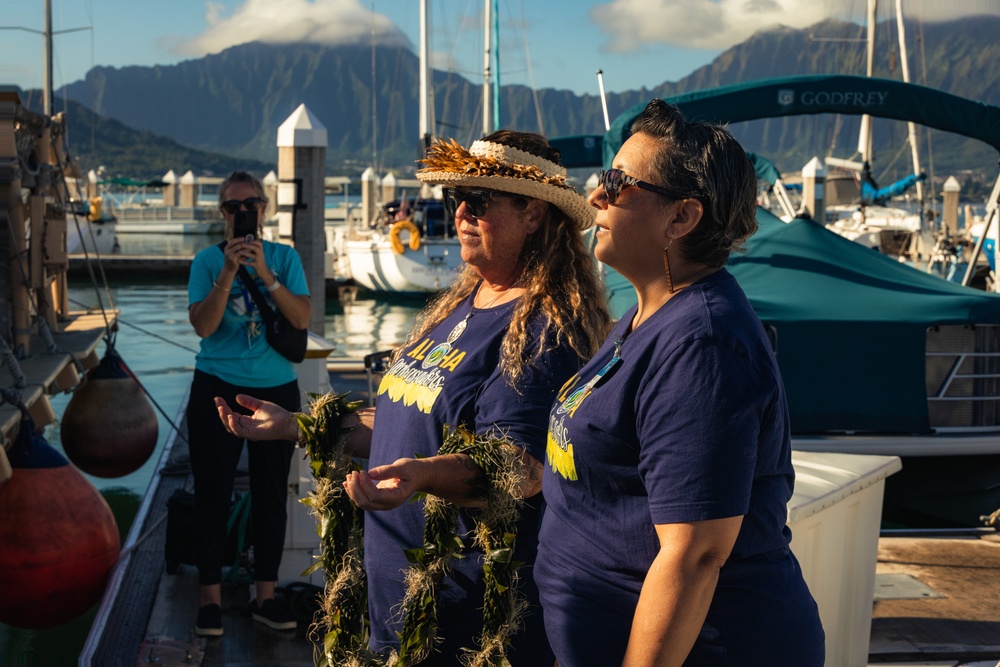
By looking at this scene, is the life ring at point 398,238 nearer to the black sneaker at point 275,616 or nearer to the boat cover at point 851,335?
the boat cover at point 851,335

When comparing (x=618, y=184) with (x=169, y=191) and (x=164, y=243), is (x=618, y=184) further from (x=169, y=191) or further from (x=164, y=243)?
(x=169, y=191)

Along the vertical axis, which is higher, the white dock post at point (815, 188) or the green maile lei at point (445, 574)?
the white dock post at point (815, 188)

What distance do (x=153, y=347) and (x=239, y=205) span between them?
47.0 ft

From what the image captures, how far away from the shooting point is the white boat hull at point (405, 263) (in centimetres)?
2581

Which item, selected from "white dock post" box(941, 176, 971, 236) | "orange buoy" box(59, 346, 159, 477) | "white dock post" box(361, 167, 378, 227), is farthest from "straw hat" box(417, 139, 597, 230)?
"white dock post" box(941, 176, 971, 236)

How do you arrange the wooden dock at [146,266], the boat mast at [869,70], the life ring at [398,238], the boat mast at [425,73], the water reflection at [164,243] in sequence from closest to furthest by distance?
the life ring at [398,238], the wooden dock at [146,266], the boat mast at [869,70], the boat mast at [425,73], the water reflection at [164,243]

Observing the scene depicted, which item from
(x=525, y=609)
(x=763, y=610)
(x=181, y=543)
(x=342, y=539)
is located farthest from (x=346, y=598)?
(x=181, y=543)

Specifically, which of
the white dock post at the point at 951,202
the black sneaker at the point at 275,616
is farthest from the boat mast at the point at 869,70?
the black sneaker at the point at 275,616

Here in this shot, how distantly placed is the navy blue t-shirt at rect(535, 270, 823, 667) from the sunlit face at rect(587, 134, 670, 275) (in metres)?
0.12

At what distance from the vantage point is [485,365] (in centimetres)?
249

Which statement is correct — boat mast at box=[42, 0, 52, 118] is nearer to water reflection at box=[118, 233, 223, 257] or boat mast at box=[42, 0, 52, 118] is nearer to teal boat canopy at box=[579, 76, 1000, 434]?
water reflection at box=[118, 233, 223, 257]

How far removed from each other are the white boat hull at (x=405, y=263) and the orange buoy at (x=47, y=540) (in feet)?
67.5

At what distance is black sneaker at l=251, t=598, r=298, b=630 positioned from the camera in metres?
4.50

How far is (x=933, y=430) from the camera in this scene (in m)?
8.14
